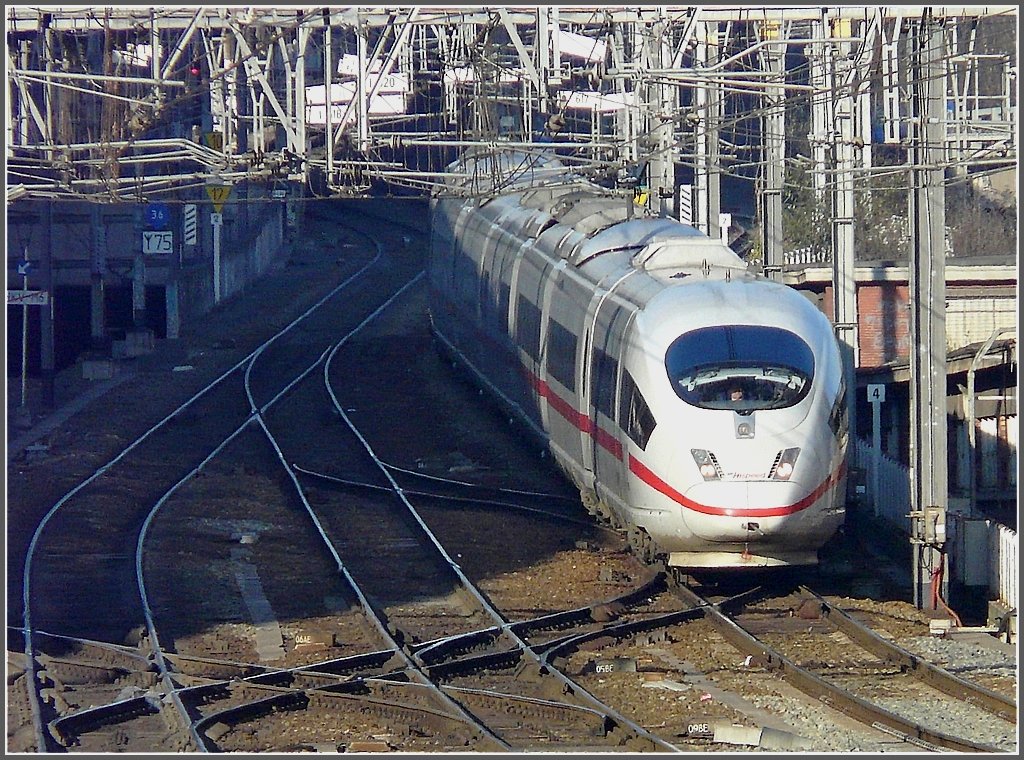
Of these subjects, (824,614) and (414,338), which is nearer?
(824,614)

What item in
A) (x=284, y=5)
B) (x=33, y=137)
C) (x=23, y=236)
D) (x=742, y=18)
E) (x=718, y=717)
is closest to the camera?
(x=718, y=717)

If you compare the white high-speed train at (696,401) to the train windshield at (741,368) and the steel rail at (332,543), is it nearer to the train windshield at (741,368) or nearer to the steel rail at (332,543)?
the train windshield at (741,368)

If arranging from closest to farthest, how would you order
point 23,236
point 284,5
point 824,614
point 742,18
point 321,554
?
1. point 824,614
2. point 284,5
3. point 321,554
4. point 742,18
5. point 23,236

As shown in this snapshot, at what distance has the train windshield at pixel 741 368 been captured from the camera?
1584 cm

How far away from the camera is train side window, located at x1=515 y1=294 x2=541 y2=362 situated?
22266 mm

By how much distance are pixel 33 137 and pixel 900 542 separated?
23.6 meters

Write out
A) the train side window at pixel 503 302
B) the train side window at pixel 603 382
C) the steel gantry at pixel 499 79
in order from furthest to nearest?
1. the train side window at pixel 503 302
2. the steel gantry at pixel 499 79
3. the train side window at pixel 603 382

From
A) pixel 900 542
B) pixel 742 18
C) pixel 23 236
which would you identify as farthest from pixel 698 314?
pixel 23 236

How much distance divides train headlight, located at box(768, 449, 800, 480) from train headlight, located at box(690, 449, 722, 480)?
1.53 ft

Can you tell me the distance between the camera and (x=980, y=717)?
12812 millimetres

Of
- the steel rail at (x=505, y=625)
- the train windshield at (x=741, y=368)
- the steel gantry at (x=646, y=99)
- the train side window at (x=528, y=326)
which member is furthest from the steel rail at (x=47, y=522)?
the train windshield at (x=741, y=368)

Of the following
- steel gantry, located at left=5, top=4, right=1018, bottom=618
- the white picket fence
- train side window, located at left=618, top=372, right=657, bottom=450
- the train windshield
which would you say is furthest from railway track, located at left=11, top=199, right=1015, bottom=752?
steel gantry, located at left=5, top=4, right=1018, bottom=618

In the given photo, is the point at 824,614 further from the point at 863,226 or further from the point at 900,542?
the point at 863,226

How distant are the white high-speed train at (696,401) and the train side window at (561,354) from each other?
0.03 metres
